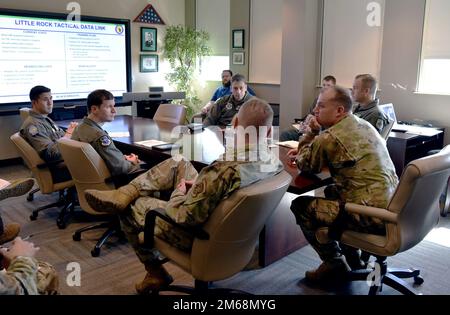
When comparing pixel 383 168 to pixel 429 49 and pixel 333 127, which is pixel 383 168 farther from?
pixel 429 49

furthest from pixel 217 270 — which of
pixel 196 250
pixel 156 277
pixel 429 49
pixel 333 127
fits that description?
pixel 429 49

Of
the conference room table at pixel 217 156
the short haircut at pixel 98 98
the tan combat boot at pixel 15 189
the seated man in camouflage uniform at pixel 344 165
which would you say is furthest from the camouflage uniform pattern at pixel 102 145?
the seated man in camouflage uniform at pixel 344 165

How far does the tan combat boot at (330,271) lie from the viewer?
2590 millimetres

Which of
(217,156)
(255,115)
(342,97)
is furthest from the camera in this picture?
(217,156)

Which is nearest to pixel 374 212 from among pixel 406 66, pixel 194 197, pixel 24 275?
pixel 194 197

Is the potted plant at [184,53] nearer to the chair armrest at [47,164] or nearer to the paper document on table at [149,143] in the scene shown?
the paper document on table at [149,143]

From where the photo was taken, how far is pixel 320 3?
5707 millimetres

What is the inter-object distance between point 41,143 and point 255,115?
7.18 ft

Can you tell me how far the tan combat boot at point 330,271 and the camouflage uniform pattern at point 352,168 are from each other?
394 mm

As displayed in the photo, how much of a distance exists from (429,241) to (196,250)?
7.20 feet

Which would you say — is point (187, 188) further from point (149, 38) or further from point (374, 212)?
point (149, 38)

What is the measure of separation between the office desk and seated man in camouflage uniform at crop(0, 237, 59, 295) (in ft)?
10.9

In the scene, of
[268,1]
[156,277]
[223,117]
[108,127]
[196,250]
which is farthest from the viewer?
[268,1]

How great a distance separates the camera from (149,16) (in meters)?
6.89
